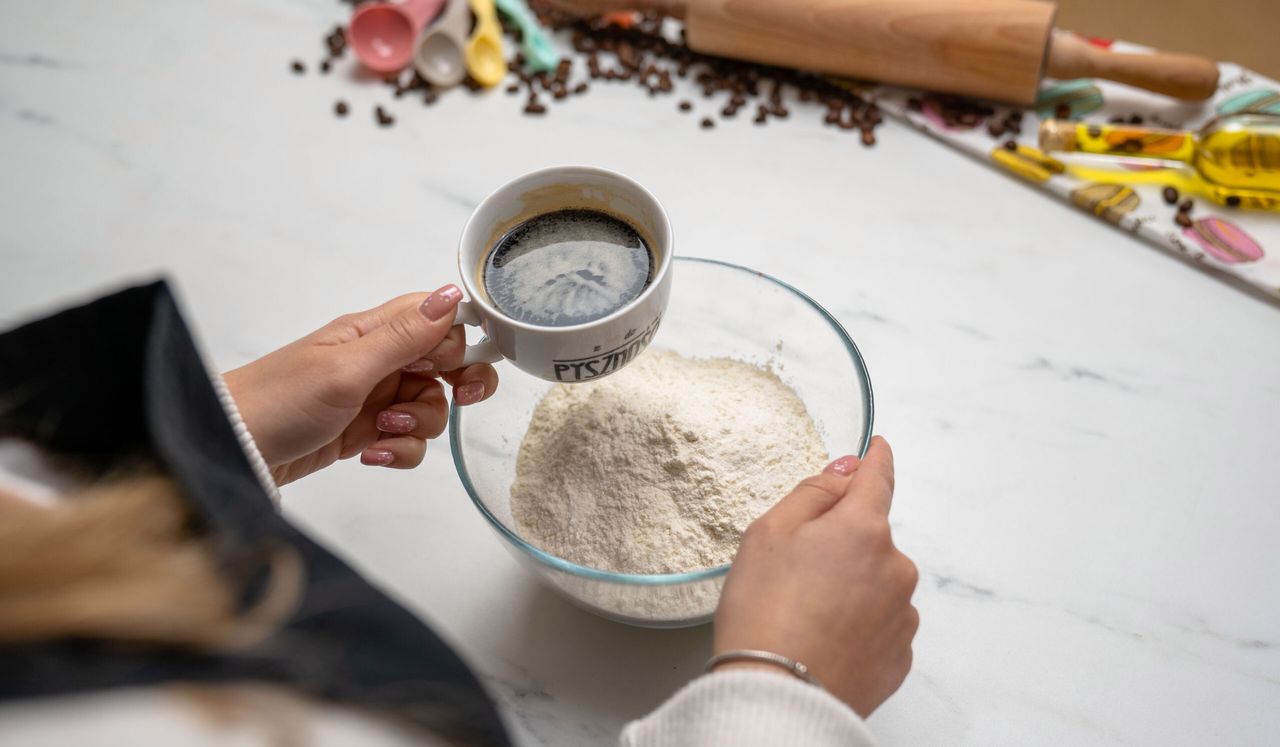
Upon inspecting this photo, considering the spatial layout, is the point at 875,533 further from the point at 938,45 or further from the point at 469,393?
the point at 938,45

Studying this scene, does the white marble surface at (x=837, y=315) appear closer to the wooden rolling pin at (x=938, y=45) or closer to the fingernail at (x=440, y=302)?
the wooden rolling pin at (x=938, y=45)

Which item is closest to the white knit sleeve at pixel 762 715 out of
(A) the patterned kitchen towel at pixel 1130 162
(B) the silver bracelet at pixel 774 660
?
(B) the silver bracelet at pixel 774 660

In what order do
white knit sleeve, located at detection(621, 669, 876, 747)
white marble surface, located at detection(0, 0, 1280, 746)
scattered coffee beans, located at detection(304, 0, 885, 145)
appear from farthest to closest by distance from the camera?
scattered coffee beans, located at detection(304, 0, 885, 145) < white marble surface, located at detection(0, 0, 1280, 746) < white knit sleeve, located at detection(621, 669, 876, 747)

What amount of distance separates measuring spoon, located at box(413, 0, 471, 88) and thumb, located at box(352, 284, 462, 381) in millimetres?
790

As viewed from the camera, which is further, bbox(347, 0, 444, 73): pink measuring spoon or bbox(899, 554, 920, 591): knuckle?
bbox(347, 0, 444, 73): pink measuring spoon

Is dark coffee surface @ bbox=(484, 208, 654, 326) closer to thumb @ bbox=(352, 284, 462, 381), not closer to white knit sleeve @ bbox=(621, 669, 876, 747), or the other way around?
A: thumb @ bbox=(352, 284, 462, 381)

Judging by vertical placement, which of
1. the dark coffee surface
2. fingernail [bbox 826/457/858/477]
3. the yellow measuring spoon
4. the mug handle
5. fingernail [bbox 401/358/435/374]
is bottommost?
fingernail [bbox 826/457/858/477]

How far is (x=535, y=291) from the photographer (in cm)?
84

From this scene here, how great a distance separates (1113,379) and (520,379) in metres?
0.75

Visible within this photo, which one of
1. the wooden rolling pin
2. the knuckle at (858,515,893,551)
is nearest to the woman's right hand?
the knuckle at (858,515,893,551)

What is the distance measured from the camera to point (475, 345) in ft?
2.79

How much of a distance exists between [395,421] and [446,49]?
810 mm

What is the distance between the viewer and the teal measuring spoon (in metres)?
1.52

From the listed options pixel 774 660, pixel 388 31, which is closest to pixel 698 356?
pixel 774 660
